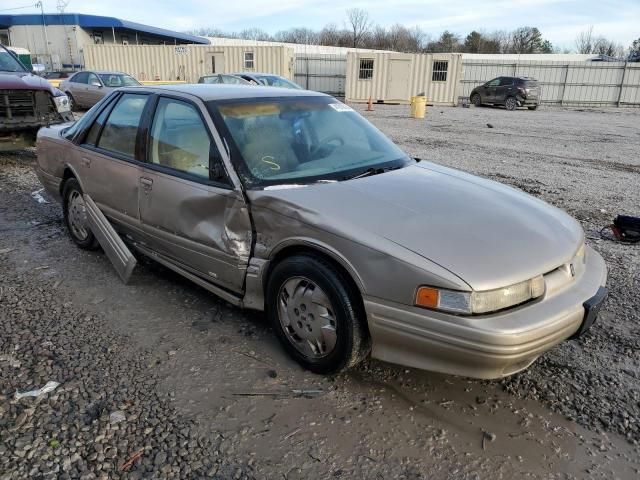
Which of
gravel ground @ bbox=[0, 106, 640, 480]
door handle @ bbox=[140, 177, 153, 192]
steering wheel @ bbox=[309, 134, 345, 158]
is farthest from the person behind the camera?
door handle @ bbox=[140, 177, 153, 192]

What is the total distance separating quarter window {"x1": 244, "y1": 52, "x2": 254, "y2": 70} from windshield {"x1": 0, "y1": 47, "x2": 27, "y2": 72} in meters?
18.0

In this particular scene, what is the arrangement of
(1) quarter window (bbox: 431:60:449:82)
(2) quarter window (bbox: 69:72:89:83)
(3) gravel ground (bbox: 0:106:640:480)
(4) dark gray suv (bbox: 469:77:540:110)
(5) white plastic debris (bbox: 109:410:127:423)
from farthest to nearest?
1. (1) quarter window (bbox: 431:60:449:82)
2. (4) dark gray suv (bbox: 469:77:540:110)
3. (2) quarter window (bbox: 69:72:89:83)
4. (5) white plastic debris (bbox: 109:410:127:423)
5. (3) gravel ground (bbox: 0:106:640:480)

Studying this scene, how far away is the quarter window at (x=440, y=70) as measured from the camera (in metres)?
27.4

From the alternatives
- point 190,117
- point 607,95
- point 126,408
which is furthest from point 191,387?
point 607,95

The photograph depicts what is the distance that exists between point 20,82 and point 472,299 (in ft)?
30.1

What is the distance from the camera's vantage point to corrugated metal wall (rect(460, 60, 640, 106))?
2909 centimetres

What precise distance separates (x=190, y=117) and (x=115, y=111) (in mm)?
1197

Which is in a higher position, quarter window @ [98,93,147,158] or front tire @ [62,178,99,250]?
quarter window @ [98,93,147,158]

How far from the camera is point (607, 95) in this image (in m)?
29.7

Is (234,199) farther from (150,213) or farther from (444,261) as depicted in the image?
(444,261)

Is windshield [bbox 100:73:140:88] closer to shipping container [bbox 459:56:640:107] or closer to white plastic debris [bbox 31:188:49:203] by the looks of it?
white plastic debris [bbox 31:188:49:203]

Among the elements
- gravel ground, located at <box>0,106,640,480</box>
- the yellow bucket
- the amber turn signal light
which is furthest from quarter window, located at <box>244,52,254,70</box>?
the amber turn signal light

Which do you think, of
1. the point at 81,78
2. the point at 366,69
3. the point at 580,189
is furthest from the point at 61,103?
the point at 366,69

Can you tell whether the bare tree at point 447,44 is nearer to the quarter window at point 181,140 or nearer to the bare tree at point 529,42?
the bare tree at point 529,42
